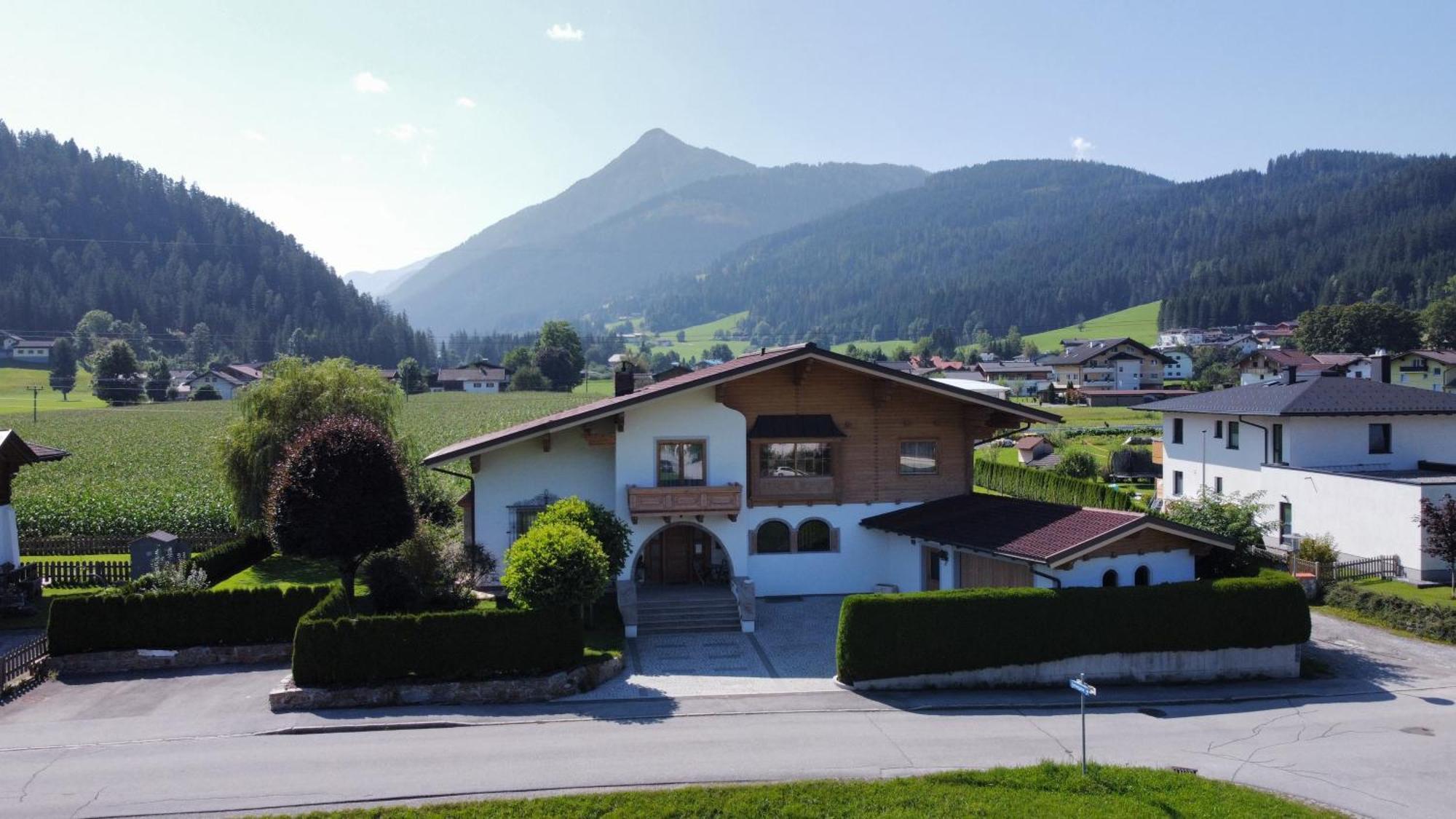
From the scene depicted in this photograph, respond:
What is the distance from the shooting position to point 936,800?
14.2m

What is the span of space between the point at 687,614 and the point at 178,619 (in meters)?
12.6

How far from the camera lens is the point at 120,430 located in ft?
259

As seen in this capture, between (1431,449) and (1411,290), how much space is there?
172964 millimetres

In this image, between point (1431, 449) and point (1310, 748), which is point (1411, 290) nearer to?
point (1431, 449)

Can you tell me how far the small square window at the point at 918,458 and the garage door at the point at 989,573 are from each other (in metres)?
4.16

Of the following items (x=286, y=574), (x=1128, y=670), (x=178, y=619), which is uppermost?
(x=178, y=619)

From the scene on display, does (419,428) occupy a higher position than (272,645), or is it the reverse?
(419,428)

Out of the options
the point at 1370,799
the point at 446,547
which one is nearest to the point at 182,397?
the point at 446,547

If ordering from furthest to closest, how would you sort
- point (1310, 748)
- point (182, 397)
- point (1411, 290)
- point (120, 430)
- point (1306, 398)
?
point (1411, 290)
point (182, 397)
point (120, 430)
point (1306, 398)
point (1310, 748)

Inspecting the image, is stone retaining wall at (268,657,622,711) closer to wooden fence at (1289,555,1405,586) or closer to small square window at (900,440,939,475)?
small square window at (900,440,939,475)

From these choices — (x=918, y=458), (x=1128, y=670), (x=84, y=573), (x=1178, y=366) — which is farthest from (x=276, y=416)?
(x=1178, y=366)

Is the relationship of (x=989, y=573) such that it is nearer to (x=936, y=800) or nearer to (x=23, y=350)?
(x=936, y=800)

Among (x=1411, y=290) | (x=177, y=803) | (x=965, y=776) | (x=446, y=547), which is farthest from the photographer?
(x=1411, y=290)

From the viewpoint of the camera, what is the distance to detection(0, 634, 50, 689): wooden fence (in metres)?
20.0
